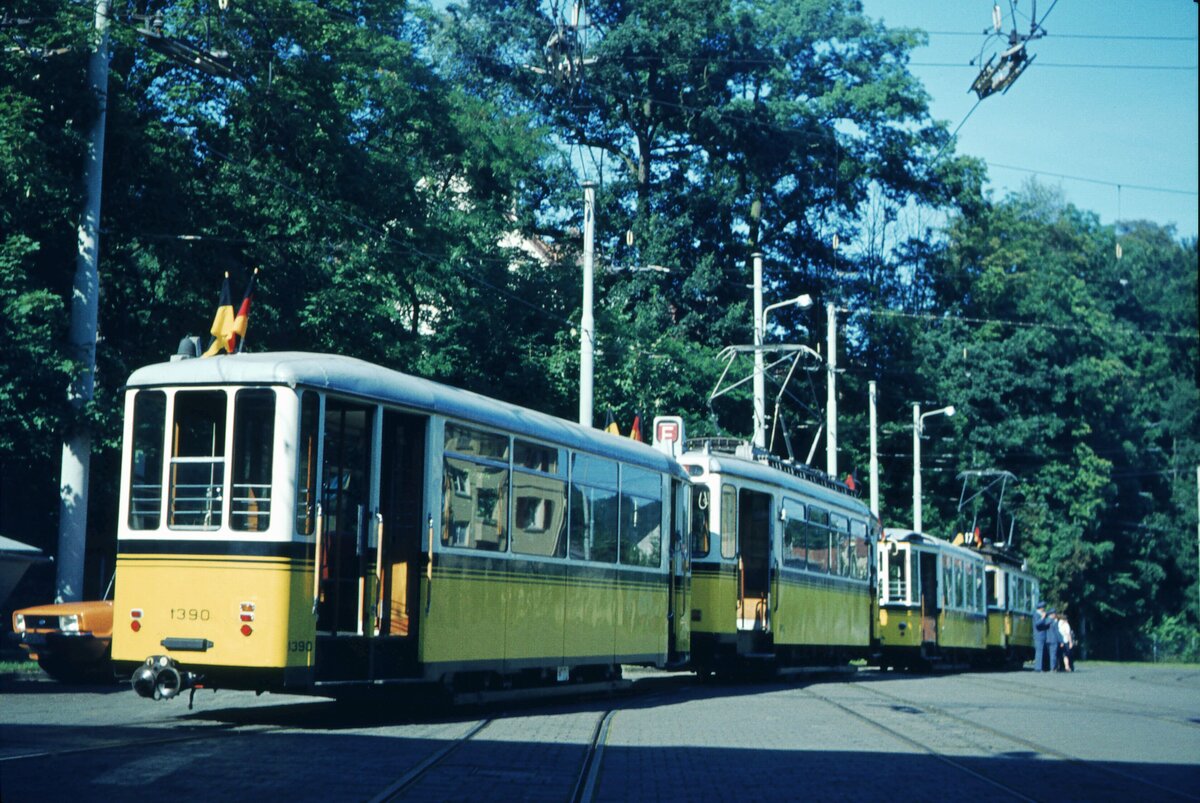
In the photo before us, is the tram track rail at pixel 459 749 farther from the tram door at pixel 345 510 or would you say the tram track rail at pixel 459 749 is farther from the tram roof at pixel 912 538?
the tram roof at pixel 912 538

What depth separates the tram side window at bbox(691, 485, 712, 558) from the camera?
75.6 feet

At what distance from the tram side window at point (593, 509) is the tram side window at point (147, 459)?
513 centimetres

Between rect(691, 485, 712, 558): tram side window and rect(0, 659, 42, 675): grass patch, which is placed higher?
rect(691, 485, 712, 558): tram side window

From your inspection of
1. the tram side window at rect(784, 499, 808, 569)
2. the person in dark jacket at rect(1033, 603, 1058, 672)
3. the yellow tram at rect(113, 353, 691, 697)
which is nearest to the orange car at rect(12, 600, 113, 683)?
the yellow tram at rect(113, 353, 691, 697)

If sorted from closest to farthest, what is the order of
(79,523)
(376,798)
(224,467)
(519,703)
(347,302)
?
(376,798) < (224,467) < (519,703) < (79,523) < (347,302)

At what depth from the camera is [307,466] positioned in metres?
13.5

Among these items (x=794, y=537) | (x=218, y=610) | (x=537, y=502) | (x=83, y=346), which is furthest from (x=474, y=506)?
(x=794, y=537)

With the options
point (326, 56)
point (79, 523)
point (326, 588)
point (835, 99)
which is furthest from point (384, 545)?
point (835, 99)

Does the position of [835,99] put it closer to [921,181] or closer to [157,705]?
[921,181]

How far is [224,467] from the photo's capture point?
13445 mm

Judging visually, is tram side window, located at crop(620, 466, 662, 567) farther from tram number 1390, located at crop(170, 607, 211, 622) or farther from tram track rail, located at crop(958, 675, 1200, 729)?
tram number 1390, located at crop(170, 607, 211, 622)

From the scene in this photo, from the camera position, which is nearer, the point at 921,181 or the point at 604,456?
the point at 604,456

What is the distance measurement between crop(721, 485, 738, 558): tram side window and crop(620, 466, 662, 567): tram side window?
8.90 ft

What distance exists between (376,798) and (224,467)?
15.9ft
